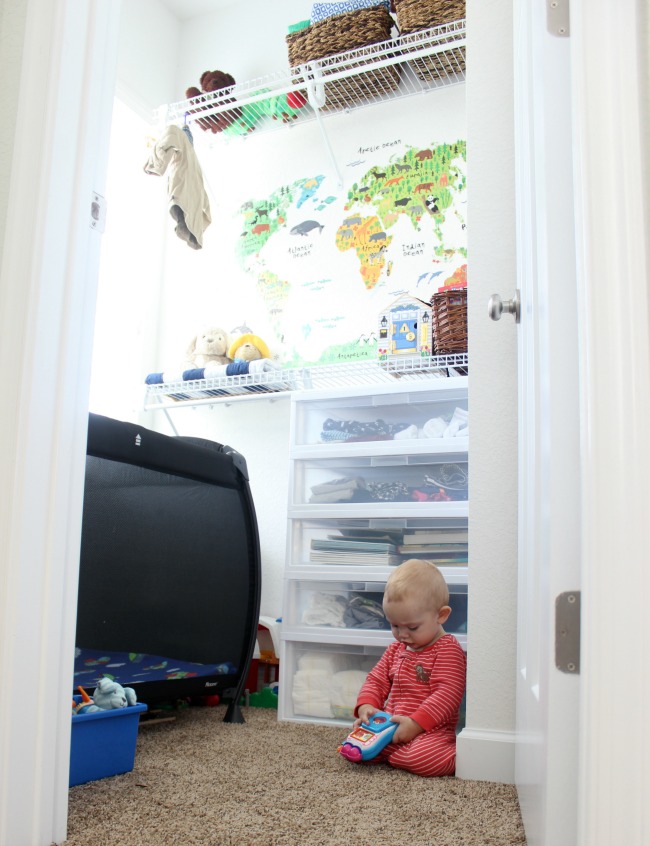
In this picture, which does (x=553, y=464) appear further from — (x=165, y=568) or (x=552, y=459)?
(x=165, y=568)

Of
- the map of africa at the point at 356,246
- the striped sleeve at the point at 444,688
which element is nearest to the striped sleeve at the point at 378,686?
the striped sleeve at the point at 444,688

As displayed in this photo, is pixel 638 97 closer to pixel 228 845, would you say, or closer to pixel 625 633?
pixel 625 633

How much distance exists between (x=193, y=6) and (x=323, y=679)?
2532mm

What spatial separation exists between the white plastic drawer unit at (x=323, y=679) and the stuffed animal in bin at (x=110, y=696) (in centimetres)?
58

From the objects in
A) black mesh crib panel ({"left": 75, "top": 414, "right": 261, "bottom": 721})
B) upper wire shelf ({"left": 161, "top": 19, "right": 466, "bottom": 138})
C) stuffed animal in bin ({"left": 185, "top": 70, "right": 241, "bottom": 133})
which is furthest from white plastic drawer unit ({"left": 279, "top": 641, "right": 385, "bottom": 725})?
stuffed animal in bin ({"left": 185, "top": 70, "right": 241, "bottom": 133})

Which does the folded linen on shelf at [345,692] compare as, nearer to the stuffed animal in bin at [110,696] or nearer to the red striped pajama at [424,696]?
the red striped pajama at [424,696]

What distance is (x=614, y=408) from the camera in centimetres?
67

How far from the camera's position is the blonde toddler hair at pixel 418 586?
1.56 meters

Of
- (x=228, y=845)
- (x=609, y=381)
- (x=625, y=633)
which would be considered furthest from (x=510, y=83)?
(x=228, y=845)

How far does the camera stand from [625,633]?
65cm

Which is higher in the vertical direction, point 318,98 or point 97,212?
point 318,98

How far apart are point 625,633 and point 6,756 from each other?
691 mm

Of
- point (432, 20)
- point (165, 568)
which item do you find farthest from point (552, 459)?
point (432, 20)

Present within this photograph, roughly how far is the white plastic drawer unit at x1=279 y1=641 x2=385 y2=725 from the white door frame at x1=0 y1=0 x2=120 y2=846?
3.22 feet
